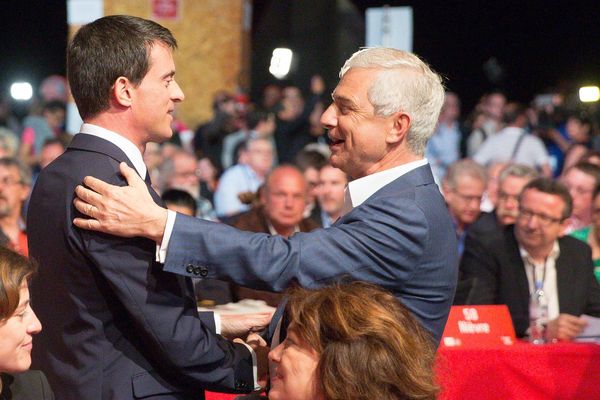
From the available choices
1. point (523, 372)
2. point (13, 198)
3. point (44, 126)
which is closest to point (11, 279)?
point (523, 372)

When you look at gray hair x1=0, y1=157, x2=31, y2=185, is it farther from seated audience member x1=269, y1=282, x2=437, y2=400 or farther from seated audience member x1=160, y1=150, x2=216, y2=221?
seated audience member x1=269, y1=282, x2=437, y2=400

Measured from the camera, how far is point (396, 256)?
2.70m

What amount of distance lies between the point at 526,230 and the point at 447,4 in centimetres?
1938

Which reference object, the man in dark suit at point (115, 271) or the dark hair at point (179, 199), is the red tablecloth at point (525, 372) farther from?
the dark hair at point (179, 199)

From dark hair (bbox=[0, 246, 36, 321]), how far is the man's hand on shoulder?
29 cm

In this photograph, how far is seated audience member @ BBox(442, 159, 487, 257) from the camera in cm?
731

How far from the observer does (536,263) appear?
5.58 meters

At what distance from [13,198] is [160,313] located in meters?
4.24

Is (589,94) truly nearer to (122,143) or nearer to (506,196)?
(506,196)

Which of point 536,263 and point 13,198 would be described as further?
point 13,198

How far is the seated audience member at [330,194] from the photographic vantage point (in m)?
7.63

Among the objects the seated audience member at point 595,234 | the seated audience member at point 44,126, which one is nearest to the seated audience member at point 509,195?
the seated audience member at point 595,234

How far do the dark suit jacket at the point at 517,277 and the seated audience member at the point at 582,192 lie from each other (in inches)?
78.2

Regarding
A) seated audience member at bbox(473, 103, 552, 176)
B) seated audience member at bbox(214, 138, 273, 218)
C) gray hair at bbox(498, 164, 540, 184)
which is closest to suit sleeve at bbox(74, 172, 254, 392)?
gray hair at bbox(498, 164, 540, 184)
